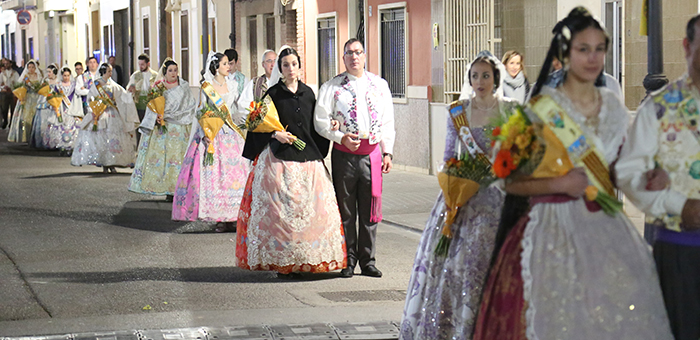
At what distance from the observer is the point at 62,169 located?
63.2ft

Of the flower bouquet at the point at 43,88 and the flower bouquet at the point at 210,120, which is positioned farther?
the flower bouquet at the point at 43,88

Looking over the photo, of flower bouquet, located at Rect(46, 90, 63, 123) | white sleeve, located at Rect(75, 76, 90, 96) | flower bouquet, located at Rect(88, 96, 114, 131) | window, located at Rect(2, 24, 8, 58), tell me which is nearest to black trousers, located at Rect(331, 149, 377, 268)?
flower bouquet, located at Rect(88, 96, 114, 131)

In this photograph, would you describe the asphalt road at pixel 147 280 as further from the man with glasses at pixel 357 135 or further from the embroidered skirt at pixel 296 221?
the man with glasses at pixel 357 135

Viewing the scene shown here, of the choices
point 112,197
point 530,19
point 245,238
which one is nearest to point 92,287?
point 245,238

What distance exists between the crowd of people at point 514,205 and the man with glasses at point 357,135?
11 millimetres

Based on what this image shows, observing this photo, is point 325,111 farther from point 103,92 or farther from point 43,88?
point 43,88

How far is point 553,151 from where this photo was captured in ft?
14.2

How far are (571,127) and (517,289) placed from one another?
65 centimetres

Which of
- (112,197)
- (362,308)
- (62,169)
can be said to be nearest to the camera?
(362,308)

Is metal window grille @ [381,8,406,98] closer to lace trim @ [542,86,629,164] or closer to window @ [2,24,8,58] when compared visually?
lace trim @ [542,86,629,164]

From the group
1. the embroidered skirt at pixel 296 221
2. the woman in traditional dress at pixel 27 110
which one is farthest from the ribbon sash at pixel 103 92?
the embroidered skirt at pixel 296 221

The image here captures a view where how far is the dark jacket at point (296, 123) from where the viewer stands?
8445 mm

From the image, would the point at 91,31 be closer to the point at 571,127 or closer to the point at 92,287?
the point at 92,287

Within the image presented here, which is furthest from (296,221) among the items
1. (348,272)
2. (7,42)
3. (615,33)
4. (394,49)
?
(7,42)
